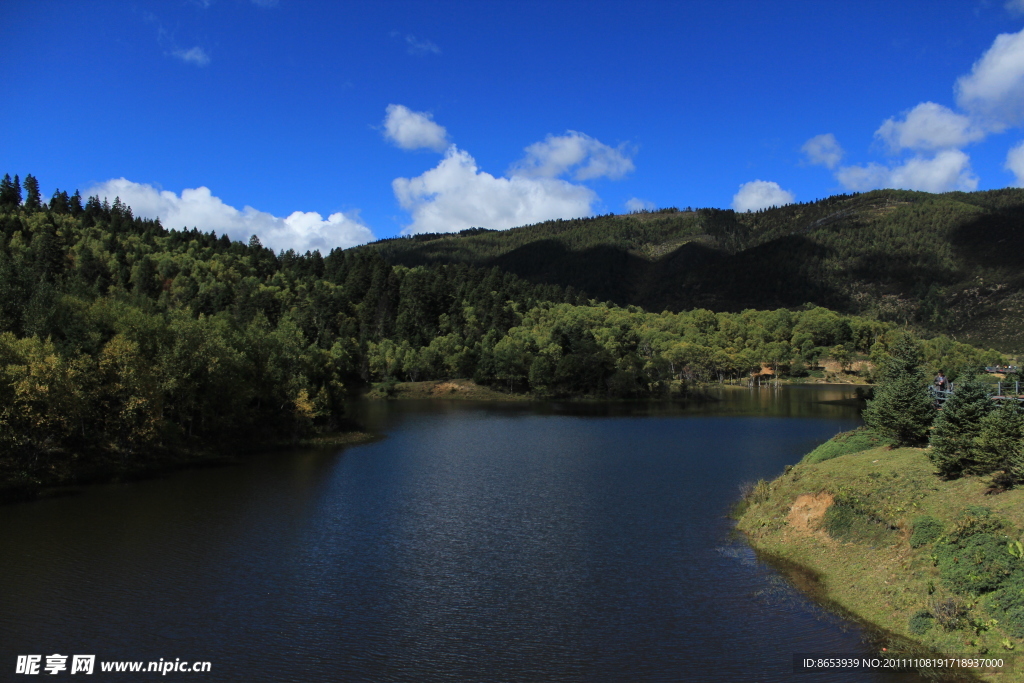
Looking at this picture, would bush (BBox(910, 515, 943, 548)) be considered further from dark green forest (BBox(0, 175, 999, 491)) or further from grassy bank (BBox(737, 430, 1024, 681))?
dark green forest (BBox(0, 175, 999, 491))

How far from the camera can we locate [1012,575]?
20.9m

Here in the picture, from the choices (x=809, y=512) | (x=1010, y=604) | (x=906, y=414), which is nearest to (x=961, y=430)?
(x=809, y=512)

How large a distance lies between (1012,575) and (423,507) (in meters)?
29.9

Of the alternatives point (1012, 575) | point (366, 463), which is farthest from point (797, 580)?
point (366, 463)

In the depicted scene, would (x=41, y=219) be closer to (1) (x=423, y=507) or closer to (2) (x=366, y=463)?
(2) (x=366, y=463)

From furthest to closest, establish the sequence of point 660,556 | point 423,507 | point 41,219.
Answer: point 41,219
point 423,507
point 660,556

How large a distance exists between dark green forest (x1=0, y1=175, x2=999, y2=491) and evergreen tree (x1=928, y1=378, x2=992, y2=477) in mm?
49582

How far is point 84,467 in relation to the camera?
4675 cm

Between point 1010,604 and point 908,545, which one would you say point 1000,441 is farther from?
point 1010,604

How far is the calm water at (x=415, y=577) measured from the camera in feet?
72.4

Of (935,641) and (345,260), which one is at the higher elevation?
(345,260)

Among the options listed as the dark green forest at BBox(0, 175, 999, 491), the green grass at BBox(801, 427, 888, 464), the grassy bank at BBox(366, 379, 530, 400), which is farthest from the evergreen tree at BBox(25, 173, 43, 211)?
the green grass at BBox(801, 427, 888, 464)

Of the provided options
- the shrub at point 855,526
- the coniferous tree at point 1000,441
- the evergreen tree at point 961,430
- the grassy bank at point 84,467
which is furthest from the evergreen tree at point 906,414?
the grassy bank at point 84,467

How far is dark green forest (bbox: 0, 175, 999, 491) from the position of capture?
1890 inches
